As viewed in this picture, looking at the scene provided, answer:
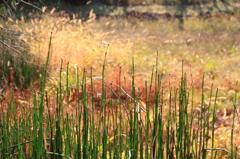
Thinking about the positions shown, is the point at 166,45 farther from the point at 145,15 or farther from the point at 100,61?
the point at 145,15

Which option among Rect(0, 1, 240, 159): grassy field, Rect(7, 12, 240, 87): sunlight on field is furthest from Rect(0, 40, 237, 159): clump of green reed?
Rect(7, 12, 240, 87): sunlight on field

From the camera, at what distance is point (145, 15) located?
11.9 meters

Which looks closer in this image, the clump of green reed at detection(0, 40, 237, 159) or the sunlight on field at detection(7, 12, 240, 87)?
the clump of green reed at detection(0, 40, 237, 159)

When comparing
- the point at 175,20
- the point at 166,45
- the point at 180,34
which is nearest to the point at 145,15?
the point at 175,20

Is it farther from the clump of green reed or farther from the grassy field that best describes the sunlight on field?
the clump of green reed

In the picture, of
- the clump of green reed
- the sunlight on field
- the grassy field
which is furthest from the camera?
the sunlight on field

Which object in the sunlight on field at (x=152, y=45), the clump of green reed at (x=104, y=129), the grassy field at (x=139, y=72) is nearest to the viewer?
the clump of green reed at (x=104, y=129)

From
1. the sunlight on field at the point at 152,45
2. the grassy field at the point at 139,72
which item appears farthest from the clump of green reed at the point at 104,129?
the sunlight on field at the point at 152,45

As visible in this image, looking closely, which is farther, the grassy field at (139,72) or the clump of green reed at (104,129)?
the grassy field at (139,72)

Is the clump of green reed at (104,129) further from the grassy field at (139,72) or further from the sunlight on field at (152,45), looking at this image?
the sunlight on field at (152,45)

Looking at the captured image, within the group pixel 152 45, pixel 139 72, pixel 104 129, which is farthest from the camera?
pixel 152 45

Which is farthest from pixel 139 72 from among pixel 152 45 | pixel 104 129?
pixel 104 129

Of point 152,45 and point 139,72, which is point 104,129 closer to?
point 139,72

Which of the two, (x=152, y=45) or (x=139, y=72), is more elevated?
(x=152, y=45)
